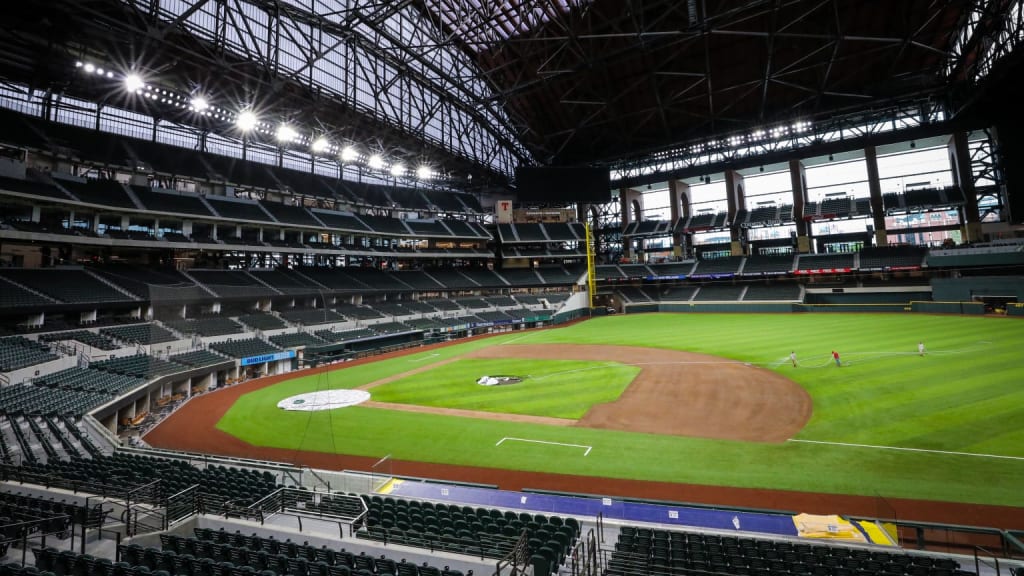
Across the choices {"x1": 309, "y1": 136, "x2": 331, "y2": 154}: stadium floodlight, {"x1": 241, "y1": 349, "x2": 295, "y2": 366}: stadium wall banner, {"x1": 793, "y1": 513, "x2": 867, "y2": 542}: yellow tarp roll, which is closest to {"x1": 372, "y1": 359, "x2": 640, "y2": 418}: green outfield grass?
{"x1": 793, "y1": 513, "x2": 867, "y2": 542}: yellow tarp roll

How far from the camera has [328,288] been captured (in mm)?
47062

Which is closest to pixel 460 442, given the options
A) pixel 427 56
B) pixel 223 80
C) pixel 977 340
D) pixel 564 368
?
pixel 564 368

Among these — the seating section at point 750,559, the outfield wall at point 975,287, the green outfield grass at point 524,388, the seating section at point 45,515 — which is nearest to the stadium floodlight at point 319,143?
the green outfield grass at point 524,388

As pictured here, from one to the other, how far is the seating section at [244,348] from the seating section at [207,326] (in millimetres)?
1174

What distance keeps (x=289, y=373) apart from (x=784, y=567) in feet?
113

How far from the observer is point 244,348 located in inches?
1296

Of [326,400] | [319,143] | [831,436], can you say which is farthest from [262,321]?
[831,436]

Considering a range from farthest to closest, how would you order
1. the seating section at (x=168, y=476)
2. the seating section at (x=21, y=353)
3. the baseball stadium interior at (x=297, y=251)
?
the seating section at (x=21, y=353)
the seating section at (x=168, y=476)
the baseball stadium interior at (x=297, y=251)

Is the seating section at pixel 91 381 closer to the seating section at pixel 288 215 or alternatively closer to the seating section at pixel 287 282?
the seating section at pixel 287 282

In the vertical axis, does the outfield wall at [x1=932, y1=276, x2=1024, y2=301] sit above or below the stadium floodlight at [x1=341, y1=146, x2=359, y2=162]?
below

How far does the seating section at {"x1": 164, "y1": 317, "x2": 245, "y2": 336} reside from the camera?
32.0 m

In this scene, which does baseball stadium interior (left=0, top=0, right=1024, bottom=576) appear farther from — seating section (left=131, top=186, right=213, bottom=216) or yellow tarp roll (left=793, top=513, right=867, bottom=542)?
seating section (left=131, top=186, right=213, bottom=216)

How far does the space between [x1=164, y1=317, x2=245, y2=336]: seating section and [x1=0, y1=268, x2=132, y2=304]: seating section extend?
3771mm

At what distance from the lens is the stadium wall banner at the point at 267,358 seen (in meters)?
31.7
